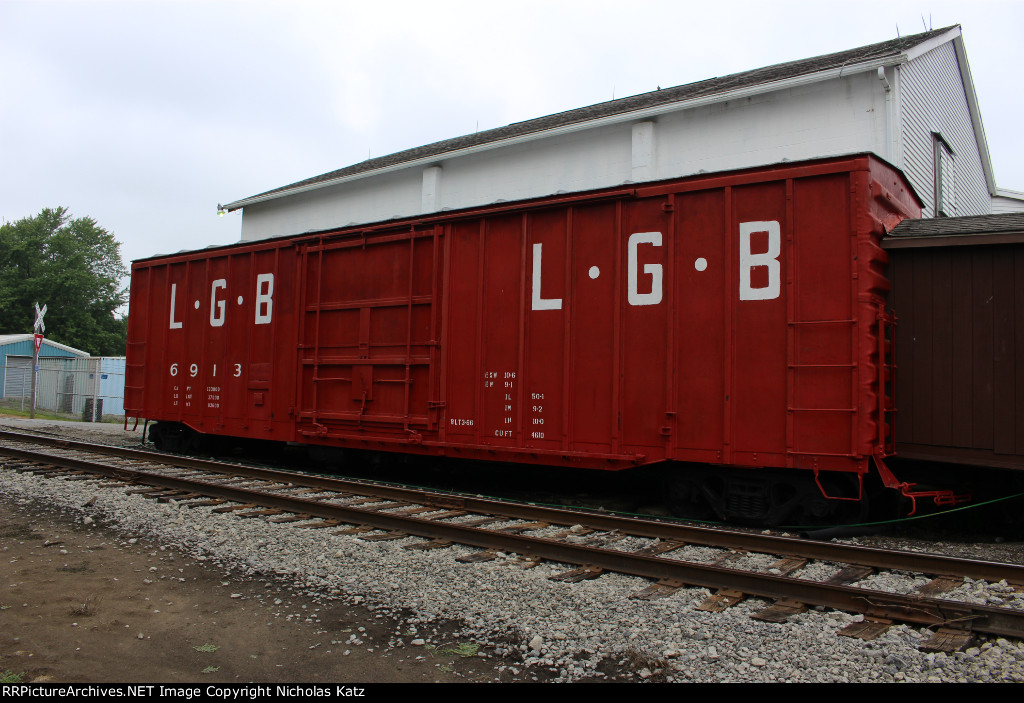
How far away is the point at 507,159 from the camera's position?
17672 millimetres

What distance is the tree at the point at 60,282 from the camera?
5338 centimetres

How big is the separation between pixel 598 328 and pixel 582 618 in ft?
12.9

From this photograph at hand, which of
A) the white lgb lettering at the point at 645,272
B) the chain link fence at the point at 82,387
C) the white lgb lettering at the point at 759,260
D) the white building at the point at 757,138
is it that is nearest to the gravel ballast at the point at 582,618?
the white lgb lettering at the point at 759,260

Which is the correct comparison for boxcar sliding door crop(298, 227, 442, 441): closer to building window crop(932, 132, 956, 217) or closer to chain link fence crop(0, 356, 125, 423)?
building window crop(932, 132, 956, 217)

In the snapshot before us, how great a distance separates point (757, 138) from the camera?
1378cm

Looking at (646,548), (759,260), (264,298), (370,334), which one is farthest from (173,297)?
(759,260)

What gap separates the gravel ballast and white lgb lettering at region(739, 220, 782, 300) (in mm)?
2707

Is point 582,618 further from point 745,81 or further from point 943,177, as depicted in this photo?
point 943,177

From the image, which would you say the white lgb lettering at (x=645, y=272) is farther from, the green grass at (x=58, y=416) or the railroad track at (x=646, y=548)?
the green grass at (x=58, y=416)

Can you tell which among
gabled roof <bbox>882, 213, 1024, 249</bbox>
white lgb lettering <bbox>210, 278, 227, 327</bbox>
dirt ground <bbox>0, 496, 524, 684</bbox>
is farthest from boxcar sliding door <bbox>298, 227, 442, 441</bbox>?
gabled roof <bbox>882, 213, 1024, 249</bbox>

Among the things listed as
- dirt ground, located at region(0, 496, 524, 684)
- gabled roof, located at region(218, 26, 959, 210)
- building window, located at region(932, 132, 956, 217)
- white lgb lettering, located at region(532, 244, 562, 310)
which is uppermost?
gabled roof, located at region(218, 26, 959, 210)

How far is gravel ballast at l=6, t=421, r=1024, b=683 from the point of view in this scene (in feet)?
11.3

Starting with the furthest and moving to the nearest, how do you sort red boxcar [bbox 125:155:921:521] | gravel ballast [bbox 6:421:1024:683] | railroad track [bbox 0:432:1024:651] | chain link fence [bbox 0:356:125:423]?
chain link fence [bbox 0:356:125:423], red boxcar [bbox 125:155:921:521], railroad track [bbox 0:432:1024:651], gravel ballast [bbox 6:421:1024:683]
